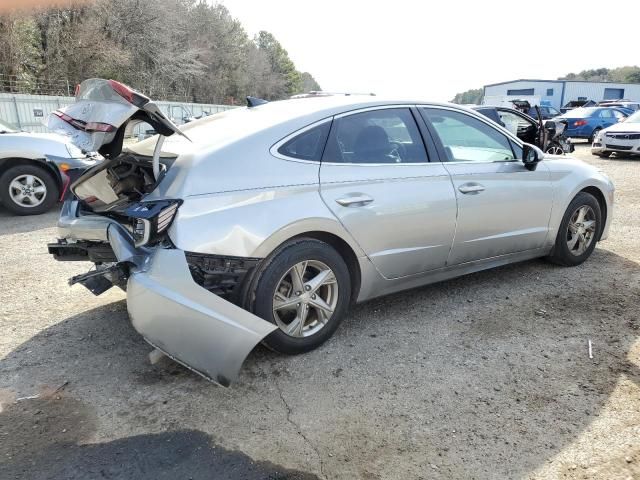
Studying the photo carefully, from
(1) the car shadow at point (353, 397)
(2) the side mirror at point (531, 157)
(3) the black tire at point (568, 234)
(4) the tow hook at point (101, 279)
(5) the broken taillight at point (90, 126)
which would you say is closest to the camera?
(1) the car shadow at point (353, 397)

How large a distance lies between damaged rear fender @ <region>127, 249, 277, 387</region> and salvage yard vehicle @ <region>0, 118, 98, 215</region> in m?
4.84

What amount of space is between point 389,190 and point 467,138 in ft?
3.91

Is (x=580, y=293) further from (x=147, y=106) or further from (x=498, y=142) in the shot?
(x=147, y=106)

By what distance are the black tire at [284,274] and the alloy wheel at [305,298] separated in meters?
0.03

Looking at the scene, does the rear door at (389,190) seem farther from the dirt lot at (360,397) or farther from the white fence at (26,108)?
the white fence at (26,108)

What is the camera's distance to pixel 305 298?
3.25 meters

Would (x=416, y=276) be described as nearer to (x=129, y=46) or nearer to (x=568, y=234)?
(x=568, y=234)

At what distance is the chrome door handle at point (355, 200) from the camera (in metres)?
3.30

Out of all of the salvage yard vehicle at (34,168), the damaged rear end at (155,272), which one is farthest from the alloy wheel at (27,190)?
the damaged rear end at (155,272)

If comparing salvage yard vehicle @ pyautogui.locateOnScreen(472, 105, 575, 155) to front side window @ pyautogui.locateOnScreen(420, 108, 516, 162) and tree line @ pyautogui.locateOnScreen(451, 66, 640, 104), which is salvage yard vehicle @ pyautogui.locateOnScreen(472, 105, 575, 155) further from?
tree line @ pyautogui.locateOnScreen(451, 66, 640, 104)

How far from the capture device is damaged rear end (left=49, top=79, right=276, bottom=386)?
2693mm

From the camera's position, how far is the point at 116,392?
2949 mm

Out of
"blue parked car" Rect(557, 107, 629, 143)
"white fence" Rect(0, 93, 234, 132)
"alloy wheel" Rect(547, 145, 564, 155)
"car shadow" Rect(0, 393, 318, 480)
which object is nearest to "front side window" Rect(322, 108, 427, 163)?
"car shadow" Rect(0, 393, 318, 480)

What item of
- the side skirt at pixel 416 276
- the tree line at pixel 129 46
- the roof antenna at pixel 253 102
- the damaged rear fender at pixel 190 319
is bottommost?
the side skirt at pixel 416 276
